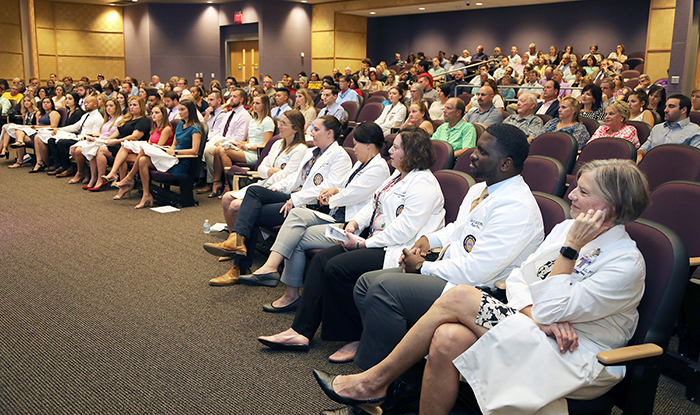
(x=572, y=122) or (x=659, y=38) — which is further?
(x=659, y=38)

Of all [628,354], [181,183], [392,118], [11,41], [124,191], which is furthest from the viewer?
[11,41]

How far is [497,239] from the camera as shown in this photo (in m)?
1.99

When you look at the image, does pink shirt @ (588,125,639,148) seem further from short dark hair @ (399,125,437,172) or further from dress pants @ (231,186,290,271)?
dress pants @ (231,186,290,271)

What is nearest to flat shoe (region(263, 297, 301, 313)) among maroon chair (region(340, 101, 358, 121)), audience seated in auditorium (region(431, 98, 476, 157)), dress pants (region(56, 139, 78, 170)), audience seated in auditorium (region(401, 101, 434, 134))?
audience seated in auditorium (region(431, 98, 476, 157))

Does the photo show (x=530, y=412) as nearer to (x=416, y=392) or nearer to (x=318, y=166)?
(x=416, y=392)

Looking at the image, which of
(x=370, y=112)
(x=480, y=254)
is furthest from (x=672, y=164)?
(x=370, y=112)

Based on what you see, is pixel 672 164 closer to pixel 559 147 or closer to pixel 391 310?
pixel 559 147

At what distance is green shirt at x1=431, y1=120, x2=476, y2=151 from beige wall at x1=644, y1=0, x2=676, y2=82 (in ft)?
27.9

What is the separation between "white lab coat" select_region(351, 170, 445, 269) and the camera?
254 cm

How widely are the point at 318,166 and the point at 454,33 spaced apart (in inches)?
586

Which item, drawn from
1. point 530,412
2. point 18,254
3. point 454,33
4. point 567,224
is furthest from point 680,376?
point 454,33

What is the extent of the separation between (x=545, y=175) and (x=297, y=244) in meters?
1.38

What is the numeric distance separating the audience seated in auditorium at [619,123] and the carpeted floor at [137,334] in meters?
2.57

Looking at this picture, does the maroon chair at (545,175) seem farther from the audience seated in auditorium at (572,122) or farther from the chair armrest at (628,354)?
the audience seated in auditorium at (572,122)
